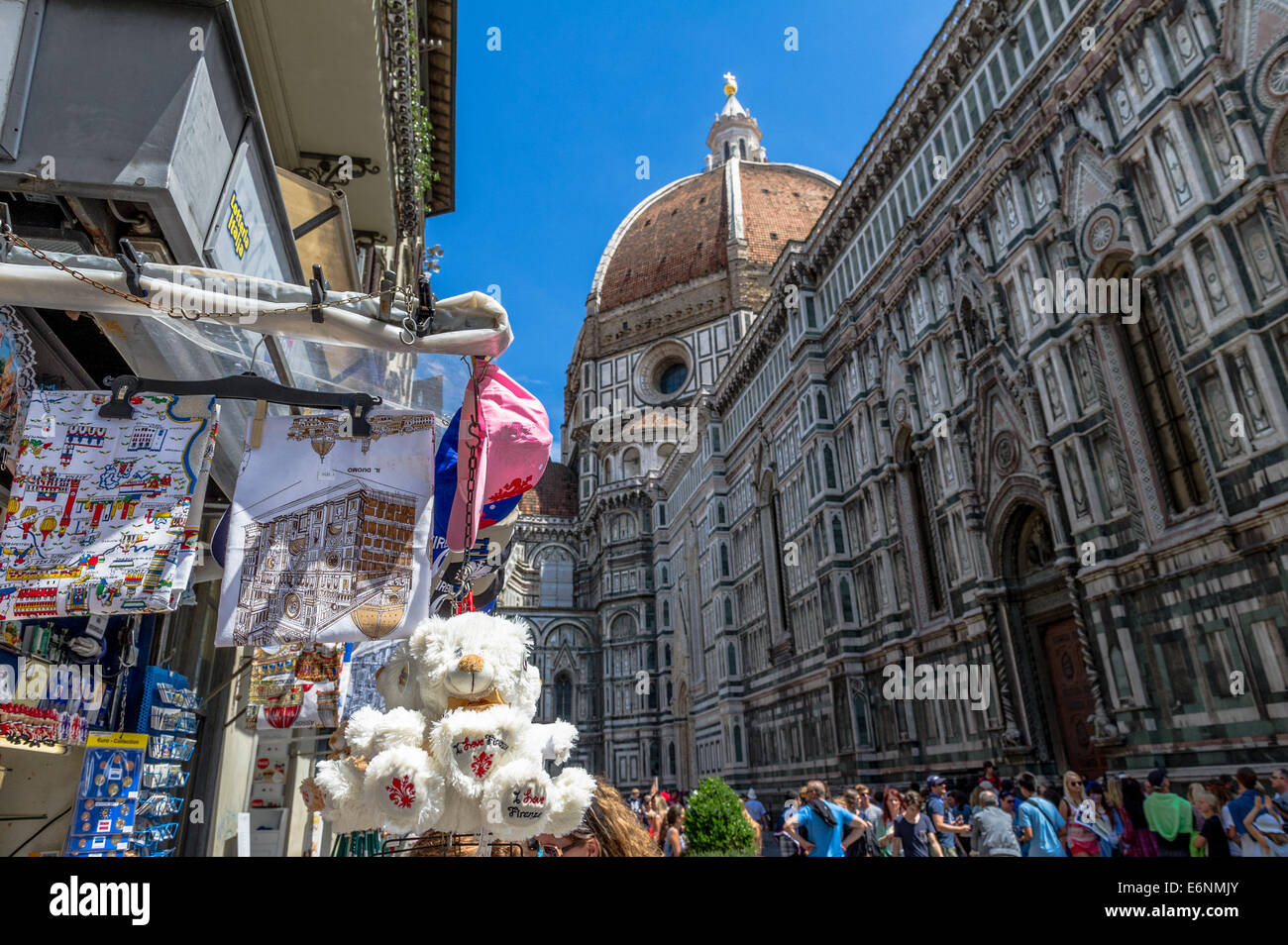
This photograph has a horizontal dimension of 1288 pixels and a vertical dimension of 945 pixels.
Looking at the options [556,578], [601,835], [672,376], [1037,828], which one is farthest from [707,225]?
[601,835]

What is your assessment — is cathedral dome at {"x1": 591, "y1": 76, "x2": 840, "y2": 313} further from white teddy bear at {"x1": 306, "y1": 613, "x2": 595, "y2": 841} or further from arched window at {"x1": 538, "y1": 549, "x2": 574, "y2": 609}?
white teddy bear at {"x1": 306, "y1": 613, "x2": 595, "y2": 841}

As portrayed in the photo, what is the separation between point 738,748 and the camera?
2858cm

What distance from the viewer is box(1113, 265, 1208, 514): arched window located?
11117 millimetres

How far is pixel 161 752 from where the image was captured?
5703 mm

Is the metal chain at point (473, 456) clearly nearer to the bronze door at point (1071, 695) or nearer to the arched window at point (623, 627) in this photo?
the bronze door at point (1071, 695)

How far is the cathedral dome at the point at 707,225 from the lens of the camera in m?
54.9

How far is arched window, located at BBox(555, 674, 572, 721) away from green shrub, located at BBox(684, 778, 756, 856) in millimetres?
34927

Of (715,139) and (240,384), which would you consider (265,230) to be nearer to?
(240,384)

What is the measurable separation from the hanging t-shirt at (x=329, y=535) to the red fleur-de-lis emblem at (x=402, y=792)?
1.19 meters

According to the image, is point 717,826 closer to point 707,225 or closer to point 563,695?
point 563,695

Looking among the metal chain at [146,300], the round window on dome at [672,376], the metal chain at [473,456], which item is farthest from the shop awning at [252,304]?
the round window on dome at [672,376]
